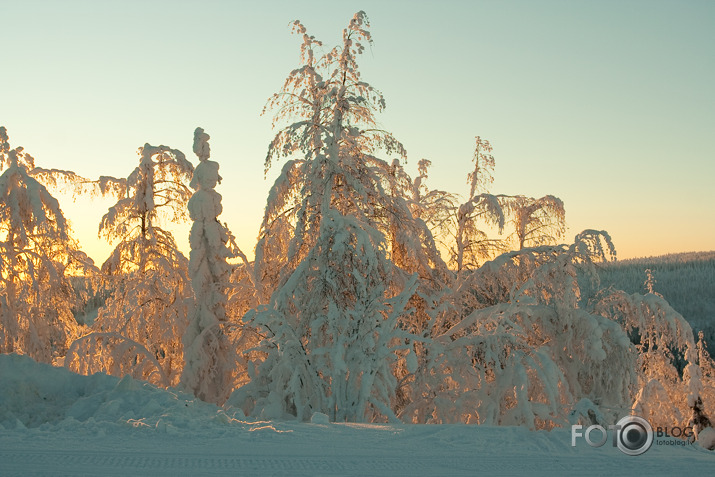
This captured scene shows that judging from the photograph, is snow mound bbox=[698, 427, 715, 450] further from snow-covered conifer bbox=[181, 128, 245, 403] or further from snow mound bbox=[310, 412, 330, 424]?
snow-covered conifer bbox=[181, 128, 245, 403]

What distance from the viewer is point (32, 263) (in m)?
15.7

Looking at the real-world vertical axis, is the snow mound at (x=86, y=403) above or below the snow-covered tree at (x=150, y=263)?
below

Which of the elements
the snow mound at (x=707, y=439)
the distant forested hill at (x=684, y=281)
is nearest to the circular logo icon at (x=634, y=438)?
the snow mound at (x=707, y=439)

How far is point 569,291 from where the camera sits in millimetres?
12594

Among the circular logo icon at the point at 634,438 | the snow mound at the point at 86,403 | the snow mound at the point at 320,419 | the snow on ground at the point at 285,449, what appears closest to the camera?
the snow on ground at the point at 285,449

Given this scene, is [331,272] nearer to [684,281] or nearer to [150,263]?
[150,263]

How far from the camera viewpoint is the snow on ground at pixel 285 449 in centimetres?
533

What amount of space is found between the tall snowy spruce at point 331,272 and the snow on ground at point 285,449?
335 centimetres

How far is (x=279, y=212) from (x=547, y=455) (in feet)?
28.4

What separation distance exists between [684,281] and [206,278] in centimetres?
14182

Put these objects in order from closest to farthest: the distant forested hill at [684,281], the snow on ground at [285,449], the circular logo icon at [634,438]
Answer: the snow on ground at [285,449] < the circular logo icon at [634,438] < the distant forested hill at [684,281]

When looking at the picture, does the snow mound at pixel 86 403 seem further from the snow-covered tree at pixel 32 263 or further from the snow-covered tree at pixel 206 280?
the snow-covered tree at pixel 32 263

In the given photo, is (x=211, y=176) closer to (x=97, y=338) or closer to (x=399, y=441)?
(x=97, y=338)

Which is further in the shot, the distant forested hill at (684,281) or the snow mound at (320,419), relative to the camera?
the distant forested hill at (684,281)
